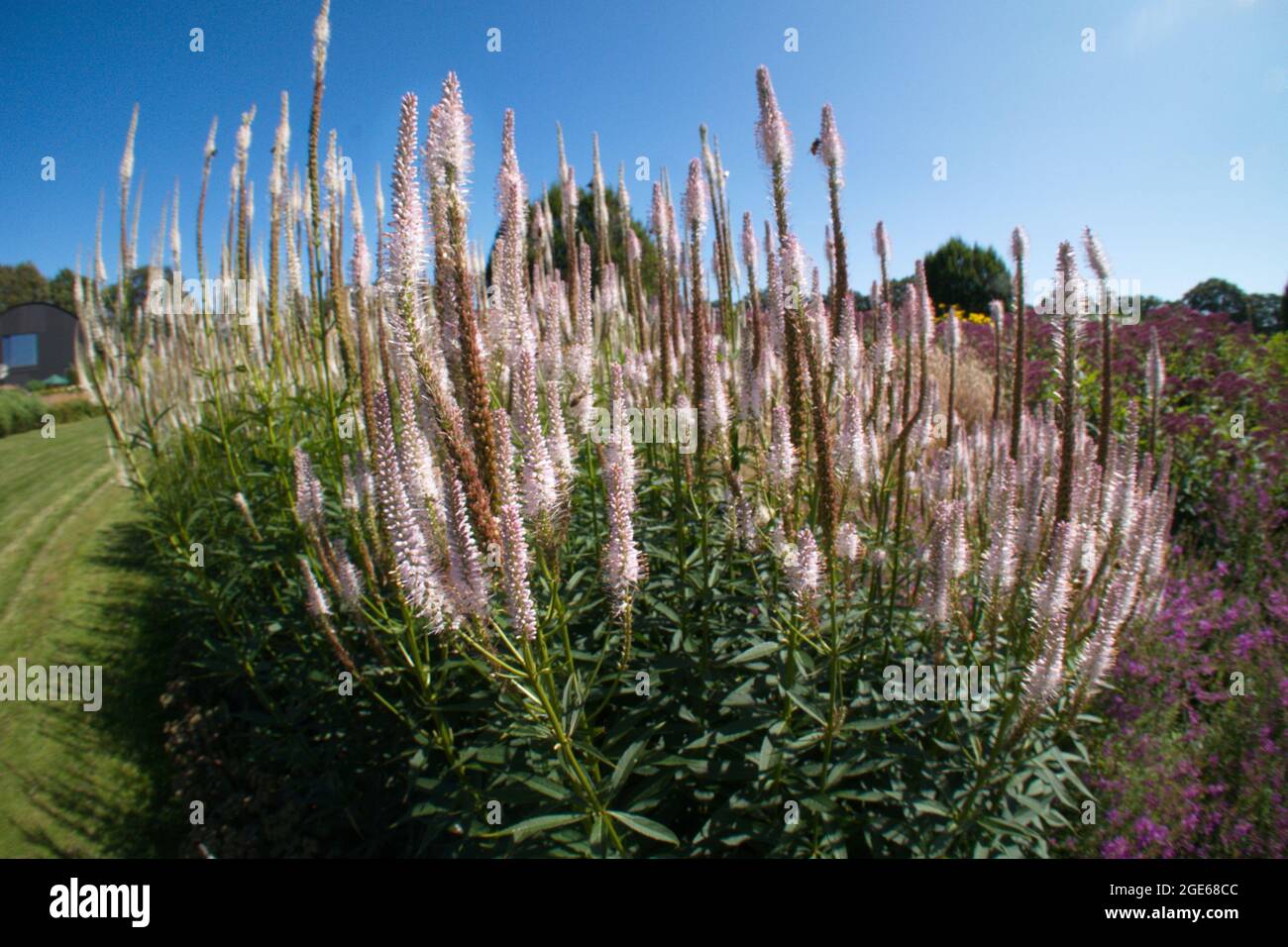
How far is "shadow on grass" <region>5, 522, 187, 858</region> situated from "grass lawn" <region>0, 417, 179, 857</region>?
11mm

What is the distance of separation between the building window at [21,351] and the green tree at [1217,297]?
176ft

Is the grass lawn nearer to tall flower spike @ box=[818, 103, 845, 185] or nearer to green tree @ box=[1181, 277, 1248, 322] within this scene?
tall flower spike @ box=[818, 103, 845, 185]

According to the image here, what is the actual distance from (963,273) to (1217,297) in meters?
10.4

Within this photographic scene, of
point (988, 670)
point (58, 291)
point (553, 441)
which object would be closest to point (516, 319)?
point (553, 441)

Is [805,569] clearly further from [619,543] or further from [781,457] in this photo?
[619,543]

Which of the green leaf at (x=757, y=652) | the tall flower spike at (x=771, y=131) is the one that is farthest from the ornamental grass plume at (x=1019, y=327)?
the green leaf at (x=757, y=652)

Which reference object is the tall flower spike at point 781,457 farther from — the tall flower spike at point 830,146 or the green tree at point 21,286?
the green tree at point 21,286

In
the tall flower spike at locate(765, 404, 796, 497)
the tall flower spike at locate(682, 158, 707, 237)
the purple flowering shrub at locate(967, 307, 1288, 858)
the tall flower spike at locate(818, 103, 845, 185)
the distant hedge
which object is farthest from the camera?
the distant hedge

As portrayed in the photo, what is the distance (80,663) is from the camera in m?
5.87

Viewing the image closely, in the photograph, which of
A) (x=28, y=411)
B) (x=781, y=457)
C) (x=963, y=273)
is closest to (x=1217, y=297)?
(x=963, y=273)

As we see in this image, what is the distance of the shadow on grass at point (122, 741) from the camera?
431 centimetres

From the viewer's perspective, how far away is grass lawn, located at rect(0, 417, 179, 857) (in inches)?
171

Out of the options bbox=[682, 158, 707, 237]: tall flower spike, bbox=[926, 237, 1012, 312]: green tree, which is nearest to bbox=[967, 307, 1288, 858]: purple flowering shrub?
bbox=[682, 158, 707, 237]: tall flower spike

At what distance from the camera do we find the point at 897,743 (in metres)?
2.67
